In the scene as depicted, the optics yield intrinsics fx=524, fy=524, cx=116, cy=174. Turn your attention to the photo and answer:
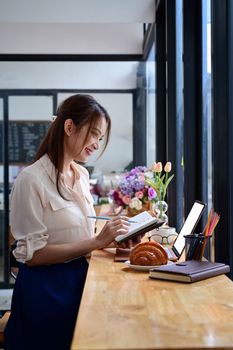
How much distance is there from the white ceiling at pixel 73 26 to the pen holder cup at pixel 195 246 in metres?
2.38

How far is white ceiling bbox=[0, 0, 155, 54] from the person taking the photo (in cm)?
360

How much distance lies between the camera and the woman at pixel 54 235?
5.77 feet

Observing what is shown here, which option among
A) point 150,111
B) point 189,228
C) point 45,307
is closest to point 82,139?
point 189,228

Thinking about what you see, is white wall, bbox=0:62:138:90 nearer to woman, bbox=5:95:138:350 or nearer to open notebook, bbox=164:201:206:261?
woman, bbox=5:95:138:350

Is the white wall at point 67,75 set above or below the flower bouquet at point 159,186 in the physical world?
above

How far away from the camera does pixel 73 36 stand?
14.8 feet

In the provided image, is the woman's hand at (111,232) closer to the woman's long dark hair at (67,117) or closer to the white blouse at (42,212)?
the white blouse at (42,212)

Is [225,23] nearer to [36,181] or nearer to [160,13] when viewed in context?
[36,181]

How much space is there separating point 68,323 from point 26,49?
3333 mm

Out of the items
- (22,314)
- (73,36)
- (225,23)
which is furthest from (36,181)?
(73,36)

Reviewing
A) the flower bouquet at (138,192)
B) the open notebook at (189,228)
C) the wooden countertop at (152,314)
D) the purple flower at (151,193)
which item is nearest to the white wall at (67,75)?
the flower bouquet at (138,192)

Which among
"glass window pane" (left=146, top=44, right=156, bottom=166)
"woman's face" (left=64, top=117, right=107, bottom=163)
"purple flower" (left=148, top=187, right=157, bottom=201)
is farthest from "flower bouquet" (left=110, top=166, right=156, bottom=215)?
"glass window pane" (left=146, top=44, right=156, bottom=166)

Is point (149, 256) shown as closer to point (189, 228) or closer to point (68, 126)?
point (189, 228)

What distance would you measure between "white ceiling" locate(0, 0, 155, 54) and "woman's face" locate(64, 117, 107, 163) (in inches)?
72.0
